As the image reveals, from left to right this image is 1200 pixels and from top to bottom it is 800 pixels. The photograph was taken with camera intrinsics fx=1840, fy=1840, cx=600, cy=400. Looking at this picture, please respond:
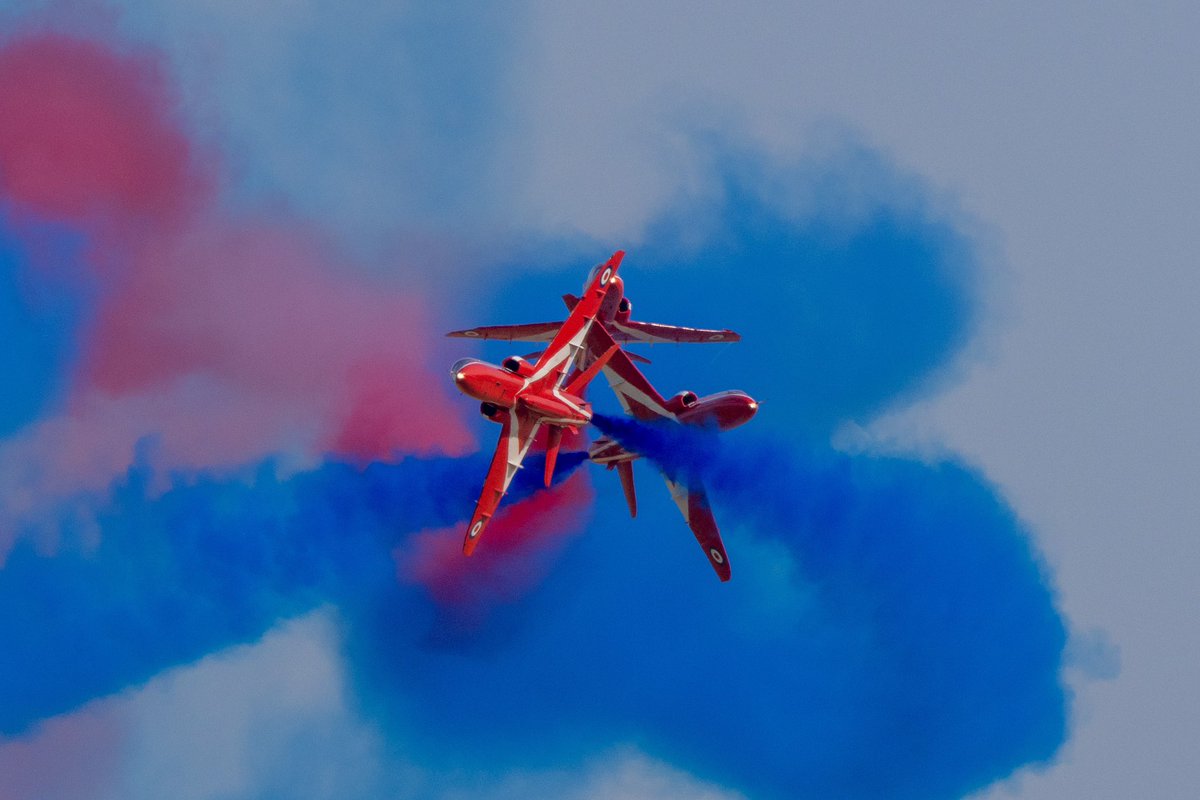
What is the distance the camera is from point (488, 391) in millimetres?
40531

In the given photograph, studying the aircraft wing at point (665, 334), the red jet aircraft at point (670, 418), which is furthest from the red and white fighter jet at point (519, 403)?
the aircraft wing at point (665, 334)

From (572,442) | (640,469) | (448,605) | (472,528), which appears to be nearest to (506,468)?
(472,528)

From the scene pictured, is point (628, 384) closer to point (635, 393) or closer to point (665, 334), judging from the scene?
point (635, 393)

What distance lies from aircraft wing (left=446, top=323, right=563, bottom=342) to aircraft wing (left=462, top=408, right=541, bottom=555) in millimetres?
6275

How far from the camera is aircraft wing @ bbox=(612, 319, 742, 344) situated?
48875 millimetres

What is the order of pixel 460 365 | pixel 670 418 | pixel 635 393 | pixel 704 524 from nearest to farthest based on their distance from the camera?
1. pixel 460 365
2. pixel 670 418
3. pixel 635 393
4. pixel 704 524

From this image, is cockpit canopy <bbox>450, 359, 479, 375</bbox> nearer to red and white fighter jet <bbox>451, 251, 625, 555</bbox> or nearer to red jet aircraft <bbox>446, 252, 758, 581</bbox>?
red and white fighter jet <bbox>451, 251, 625, 555</bbox>

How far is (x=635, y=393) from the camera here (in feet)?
152

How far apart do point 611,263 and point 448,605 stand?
1076 cm

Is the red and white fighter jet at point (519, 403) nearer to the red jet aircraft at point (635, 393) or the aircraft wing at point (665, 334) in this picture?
the red jet aircraft at point (635, 393)

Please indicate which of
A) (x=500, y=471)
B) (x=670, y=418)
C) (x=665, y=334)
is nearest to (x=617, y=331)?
(x=665, y=334)

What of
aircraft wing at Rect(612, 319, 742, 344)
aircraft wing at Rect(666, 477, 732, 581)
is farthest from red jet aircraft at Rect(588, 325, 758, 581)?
aircraft wing at Rect(612, 319, 742, 344)

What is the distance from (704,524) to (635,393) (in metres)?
3.86

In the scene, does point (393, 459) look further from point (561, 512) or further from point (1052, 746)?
point (1052, 746)
